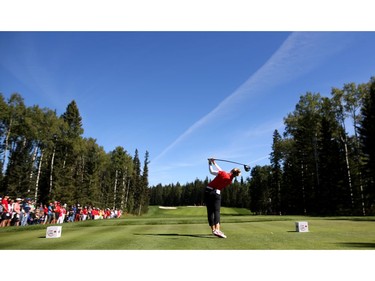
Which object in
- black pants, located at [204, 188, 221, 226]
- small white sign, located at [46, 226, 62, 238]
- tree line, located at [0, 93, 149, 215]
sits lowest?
small white sign, located at [46, 226, 62, 238]

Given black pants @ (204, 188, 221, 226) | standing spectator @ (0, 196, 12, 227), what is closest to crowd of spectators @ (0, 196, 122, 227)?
standing spectator @ (0, 196, 12, 227)

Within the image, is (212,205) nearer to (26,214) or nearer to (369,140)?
(26,214)

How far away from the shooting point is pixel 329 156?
→ 122ft

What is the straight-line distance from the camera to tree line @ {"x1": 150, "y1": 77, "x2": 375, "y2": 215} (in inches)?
1238

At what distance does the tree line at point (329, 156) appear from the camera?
3145cm

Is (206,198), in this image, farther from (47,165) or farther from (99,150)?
(99,150)

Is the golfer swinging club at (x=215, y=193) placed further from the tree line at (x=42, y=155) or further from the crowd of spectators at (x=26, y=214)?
the tree line at (x=42, y=155)

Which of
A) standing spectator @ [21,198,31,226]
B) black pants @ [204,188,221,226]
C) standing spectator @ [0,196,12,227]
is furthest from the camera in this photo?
standing spectator @ [21,198,31,226]

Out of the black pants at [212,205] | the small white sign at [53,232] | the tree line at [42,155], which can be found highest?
the tree line at [42,155]

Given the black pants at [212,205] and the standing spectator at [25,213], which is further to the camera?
the standing spectator at [25,213]

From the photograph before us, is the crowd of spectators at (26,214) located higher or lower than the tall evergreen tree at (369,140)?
lower

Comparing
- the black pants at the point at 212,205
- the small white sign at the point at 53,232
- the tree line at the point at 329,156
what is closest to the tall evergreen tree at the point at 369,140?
the tree line at the point at 329,156

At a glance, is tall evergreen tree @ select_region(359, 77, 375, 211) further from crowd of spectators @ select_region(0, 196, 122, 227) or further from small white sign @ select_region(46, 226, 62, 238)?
small white sign @ select_region(46, 226, 62, 238)
